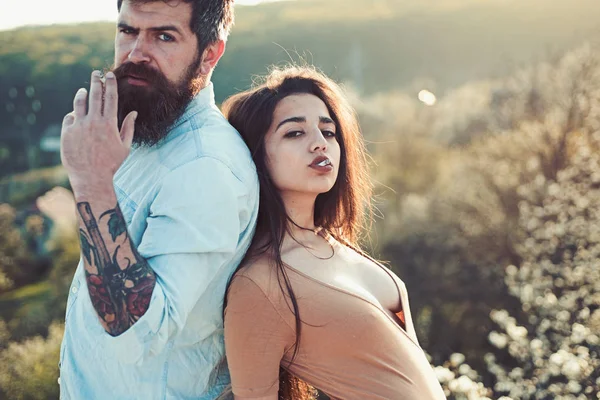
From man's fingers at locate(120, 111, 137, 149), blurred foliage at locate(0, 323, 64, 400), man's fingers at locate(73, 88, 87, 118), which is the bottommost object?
blurred foliage at locate(0, 323, 64, 400)

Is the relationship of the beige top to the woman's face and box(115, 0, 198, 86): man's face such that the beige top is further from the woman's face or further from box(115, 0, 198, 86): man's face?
box(115, 0, 198, 86): man's face

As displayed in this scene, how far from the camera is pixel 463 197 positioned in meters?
15.5

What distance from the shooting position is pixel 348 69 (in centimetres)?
4075

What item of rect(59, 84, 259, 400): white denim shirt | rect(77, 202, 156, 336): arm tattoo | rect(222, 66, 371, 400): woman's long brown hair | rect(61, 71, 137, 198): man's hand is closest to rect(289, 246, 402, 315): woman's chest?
rect(222, 66, 371, 400): woman's long brown hair

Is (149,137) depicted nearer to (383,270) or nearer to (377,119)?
(383,270)

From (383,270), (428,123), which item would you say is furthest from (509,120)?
(383,270)

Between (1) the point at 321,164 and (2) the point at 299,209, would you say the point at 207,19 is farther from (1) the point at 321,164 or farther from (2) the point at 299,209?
(2) the point at 299,209

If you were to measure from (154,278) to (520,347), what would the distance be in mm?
5382

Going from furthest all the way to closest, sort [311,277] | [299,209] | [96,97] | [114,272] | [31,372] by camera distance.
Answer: [31,372] < [299,209] < [311,277] < [96,97] < [114,272]

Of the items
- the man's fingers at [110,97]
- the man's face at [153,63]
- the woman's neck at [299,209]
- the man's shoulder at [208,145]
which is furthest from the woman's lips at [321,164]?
the man's fingers at [110,97]

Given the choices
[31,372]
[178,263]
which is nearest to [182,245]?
[178,263]

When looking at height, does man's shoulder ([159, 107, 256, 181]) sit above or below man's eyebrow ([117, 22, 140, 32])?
below

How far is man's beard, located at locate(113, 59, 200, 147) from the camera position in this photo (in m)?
1.97

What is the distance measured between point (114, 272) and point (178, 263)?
0.55ft
